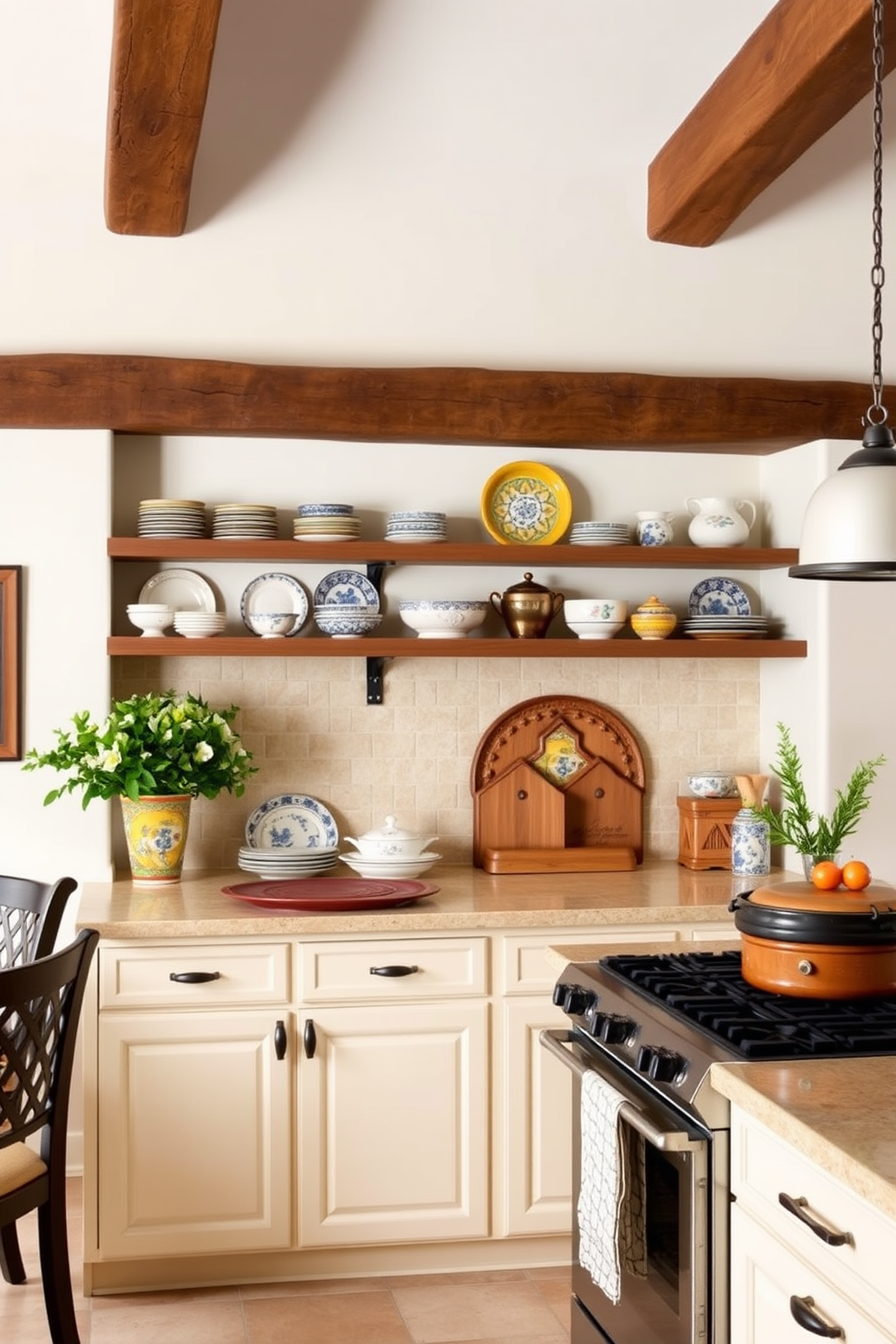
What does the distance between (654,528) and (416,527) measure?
0.73 m

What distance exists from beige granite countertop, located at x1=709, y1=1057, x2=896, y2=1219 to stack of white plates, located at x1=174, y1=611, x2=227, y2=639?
234 cm

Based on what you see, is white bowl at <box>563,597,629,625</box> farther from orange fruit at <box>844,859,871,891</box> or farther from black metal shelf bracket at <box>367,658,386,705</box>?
orange fruit at <box>844,859,871,891</box>

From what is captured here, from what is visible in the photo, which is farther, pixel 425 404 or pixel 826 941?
pixel 425 404

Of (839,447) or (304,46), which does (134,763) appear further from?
(839,447)

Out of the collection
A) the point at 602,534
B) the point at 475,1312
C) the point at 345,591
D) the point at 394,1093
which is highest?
the point at 602,534

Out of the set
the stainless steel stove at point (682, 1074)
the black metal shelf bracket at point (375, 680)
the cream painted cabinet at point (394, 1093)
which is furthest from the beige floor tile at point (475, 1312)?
the black metal shelf bracket at point (375, 680)

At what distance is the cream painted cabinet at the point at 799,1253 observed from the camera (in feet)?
5.36

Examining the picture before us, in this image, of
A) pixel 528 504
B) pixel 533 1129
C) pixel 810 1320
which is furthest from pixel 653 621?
pixel 810 1320

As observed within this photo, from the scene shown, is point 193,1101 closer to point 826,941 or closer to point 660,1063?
point 660,1063

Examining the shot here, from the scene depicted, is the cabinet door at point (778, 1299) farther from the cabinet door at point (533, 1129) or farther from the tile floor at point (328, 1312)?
the cabinet door at point (533, 1129)

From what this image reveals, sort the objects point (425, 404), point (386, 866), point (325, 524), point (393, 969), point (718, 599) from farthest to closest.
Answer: point (718, 599)
point (425, 404)
point (325, 524)
point (386, 866)
point (393, 969)

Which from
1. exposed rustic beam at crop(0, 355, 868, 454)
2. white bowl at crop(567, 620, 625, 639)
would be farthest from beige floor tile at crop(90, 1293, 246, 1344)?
exposed rustic beam at crop(0, 355, 868, 454)

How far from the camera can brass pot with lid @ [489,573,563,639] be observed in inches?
164

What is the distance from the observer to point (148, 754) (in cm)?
376
